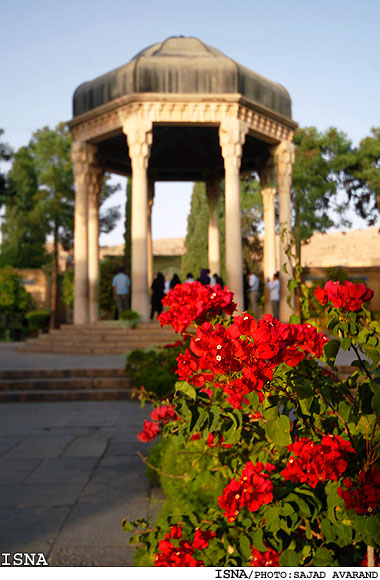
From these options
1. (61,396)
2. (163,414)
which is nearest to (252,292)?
(61,396)

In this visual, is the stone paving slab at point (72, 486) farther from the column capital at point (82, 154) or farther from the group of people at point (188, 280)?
the column capital at point (82, 154)

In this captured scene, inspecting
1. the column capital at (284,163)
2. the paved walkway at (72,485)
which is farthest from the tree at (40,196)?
the paved walkway at (72,485)

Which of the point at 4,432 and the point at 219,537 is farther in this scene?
the point at 4,432

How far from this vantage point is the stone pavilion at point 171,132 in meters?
14.2

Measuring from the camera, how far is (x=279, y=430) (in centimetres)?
169

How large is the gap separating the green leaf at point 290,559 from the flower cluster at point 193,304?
1222 mm

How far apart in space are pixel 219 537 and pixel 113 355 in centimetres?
1060

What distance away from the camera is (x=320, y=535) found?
2055mm

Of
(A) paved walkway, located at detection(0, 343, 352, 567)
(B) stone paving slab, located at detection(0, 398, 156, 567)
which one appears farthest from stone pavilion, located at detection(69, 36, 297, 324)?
(B) stone paving slab, located at detection(0, 398, 156, 567)

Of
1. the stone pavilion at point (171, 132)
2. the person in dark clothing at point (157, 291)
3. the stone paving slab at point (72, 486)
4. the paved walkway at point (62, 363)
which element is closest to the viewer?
the stone paving slab at point (72, 486)

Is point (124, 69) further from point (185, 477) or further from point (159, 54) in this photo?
point (185, 477)

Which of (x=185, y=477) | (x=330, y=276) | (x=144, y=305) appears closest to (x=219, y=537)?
(x=185, y=477)

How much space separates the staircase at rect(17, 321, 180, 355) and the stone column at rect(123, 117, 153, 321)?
68 cm

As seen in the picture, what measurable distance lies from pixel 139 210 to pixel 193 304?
1190 cm
